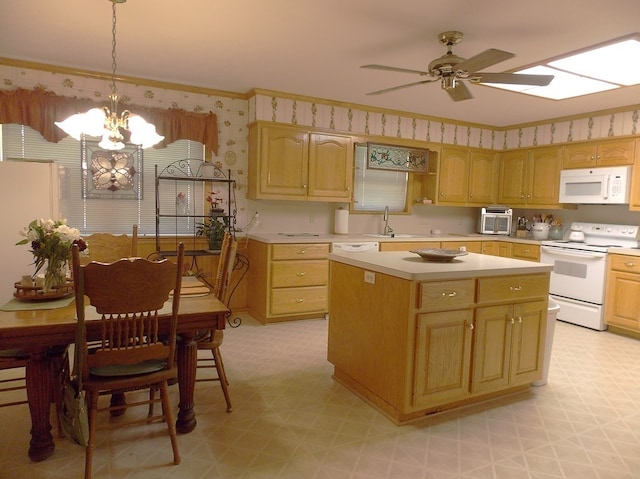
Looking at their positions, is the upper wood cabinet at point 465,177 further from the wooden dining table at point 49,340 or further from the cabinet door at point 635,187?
the wooden dining table at point 49,340

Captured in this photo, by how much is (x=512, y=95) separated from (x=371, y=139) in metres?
1.59

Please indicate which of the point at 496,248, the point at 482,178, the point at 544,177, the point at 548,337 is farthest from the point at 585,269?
the point at 548,337

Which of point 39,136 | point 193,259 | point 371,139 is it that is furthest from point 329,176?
point 39,136

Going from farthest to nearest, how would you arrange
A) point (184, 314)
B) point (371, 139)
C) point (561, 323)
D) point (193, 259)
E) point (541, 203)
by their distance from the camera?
point (541, 203), point (371, 139), point (561, 323), point (193, 259), point (184, 314)

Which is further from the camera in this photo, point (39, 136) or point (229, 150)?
point (229, 150)

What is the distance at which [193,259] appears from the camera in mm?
4391

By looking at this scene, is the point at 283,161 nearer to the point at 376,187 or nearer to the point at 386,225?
the point at 376,187

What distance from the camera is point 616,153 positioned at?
463 cm

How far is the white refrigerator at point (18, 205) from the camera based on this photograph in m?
3.27

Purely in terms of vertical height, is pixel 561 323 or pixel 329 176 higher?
pixel 329 176

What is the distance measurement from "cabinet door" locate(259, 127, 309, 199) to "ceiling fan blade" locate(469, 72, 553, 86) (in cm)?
222

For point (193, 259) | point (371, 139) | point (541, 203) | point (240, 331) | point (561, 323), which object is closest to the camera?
point (240, 331)

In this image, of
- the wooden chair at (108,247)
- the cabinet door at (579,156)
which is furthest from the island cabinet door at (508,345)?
the cabinet door at (579,156)

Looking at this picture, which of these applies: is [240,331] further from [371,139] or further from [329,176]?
[371,139]
